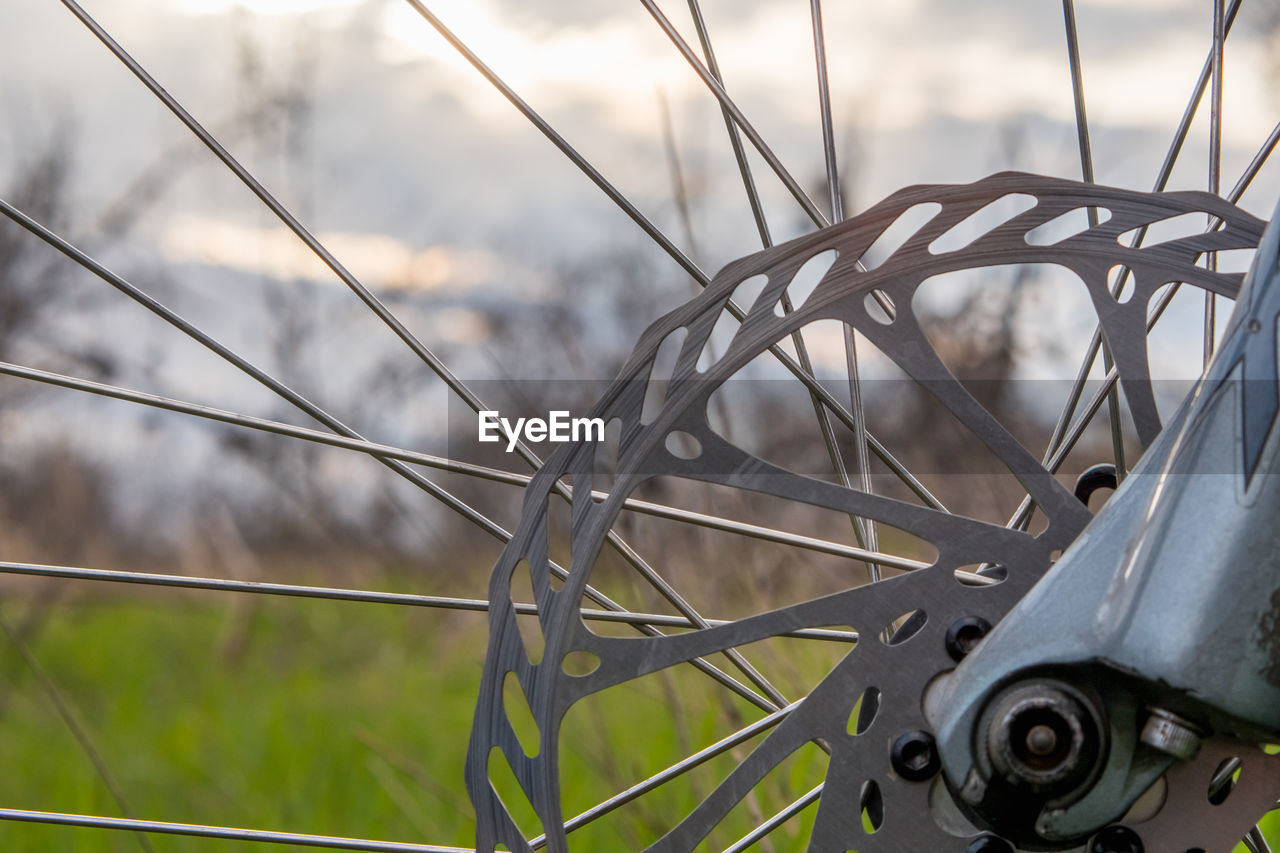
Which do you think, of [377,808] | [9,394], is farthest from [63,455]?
[377,808]

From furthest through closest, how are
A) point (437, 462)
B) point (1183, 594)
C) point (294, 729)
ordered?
point (294, 729)
point (437, 462)
point (1183, 594)

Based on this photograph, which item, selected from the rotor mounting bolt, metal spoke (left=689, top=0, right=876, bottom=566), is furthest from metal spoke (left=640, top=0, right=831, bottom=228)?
the rotor mounting bolt

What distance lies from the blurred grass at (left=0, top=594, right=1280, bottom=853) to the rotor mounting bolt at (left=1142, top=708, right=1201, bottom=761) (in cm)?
32

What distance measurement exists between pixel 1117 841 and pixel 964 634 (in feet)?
0.22

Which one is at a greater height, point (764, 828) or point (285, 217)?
point (285, 217)

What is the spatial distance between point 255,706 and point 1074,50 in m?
1.40

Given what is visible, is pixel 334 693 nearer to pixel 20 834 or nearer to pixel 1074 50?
pixel 20 834

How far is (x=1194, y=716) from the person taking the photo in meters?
0.29

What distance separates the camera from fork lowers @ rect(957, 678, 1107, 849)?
0.97ft

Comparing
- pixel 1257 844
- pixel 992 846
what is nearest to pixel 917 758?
pixel 992 846

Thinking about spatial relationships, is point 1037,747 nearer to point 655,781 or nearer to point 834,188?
point 655,781

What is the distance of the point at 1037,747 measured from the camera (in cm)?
30

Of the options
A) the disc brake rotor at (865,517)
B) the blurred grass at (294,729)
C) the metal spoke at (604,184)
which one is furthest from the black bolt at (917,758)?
the blurred grass at (294,729)

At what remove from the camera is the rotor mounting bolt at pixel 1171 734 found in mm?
293
